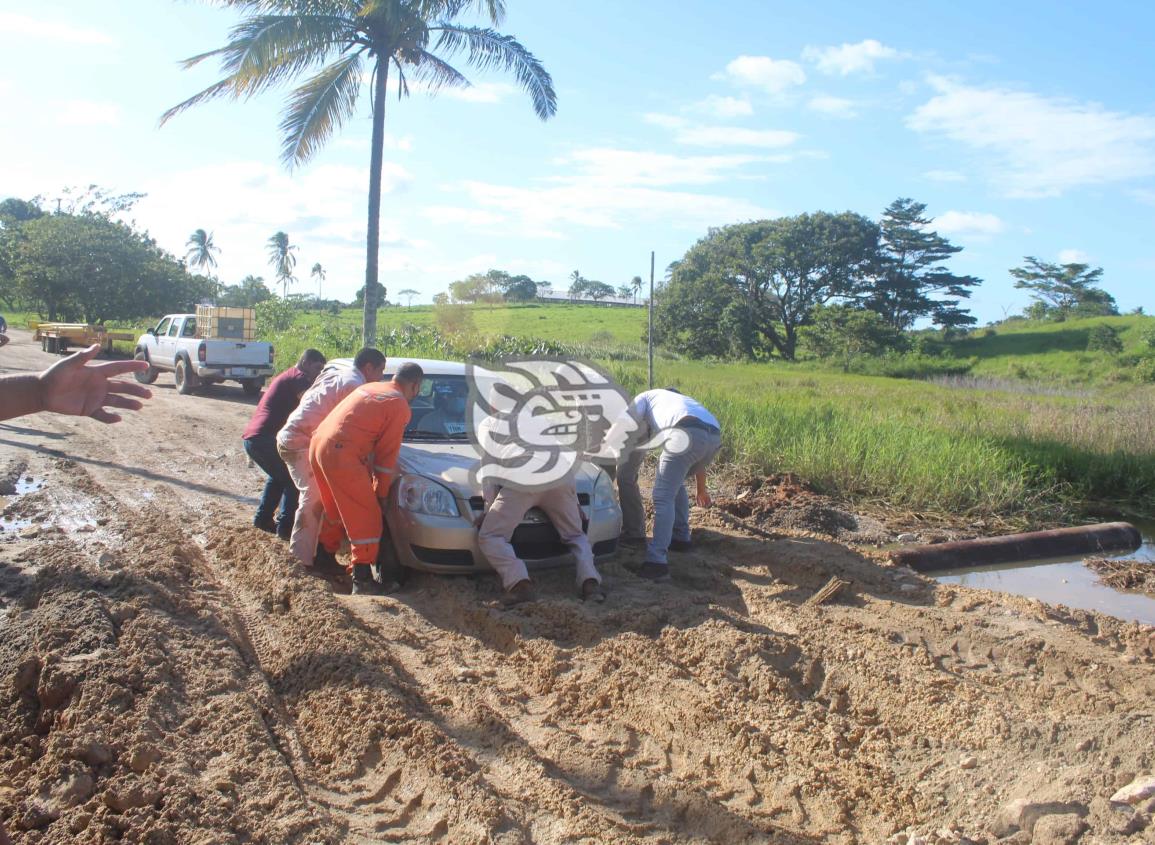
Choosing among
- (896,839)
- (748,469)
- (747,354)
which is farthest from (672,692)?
(747,354)

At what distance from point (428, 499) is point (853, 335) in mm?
42093

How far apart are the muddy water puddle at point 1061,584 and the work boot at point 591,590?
3630 mm

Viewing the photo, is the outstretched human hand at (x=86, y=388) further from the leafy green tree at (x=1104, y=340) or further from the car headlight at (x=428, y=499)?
the leafy green tree at (x=1104, y=340)

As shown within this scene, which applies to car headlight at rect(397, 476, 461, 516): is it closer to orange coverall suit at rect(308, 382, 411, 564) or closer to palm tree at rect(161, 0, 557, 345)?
orange coverall suit at rect(308, 382, 411, 564)

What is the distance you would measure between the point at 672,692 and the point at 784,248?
47.7m

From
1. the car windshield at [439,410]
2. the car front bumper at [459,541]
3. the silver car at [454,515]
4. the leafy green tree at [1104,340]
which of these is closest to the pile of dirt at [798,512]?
the silver car at [454,515]

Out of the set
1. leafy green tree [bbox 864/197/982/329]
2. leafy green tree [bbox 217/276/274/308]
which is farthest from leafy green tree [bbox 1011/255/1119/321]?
leafy green tree [bbox 217/276/274/308]

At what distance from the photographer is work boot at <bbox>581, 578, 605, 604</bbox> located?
5828 mm

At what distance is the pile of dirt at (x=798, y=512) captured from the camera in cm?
896

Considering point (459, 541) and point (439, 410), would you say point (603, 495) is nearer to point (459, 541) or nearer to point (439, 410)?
point (459, 541)

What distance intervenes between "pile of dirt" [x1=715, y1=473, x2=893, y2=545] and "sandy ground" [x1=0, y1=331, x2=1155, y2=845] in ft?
7.00

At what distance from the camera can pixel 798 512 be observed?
30.2ft

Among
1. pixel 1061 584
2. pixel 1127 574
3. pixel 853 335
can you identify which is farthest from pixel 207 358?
pixel 853 335

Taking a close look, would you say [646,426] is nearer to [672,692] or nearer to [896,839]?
[672,692]
